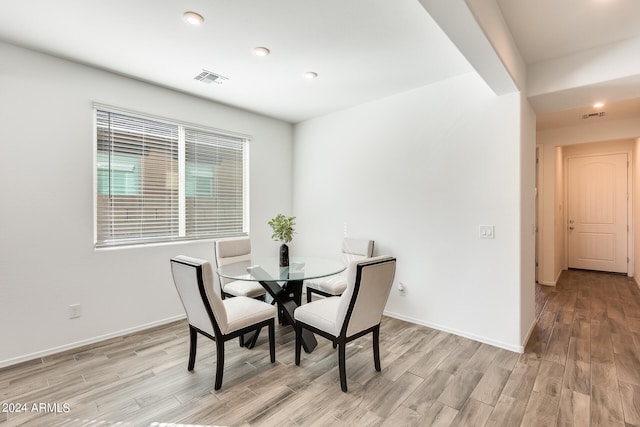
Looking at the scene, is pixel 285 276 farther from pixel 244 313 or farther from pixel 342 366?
pixel 342 366

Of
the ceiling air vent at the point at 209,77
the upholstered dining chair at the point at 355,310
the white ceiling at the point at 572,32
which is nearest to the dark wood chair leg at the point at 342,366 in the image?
the upholstered dining chair at the point at 355,310

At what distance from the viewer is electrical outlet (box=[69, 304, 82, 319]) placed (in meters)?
2.79

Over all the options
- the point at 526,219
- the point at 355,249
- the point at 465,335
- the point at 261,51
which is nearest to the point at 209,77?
the point at 261,51

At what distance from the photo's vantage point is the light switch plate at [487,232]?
9.34 ft

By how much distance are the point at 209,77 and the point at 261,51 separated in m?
0.83

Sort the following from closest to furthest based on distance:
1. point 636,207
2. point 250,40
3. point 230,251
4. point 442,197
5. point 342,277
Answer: point 250,40 → point 442,197 → point 230,251 → point 342,277 → point 636,207

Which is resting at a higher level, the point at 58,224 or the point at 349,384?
the point at 58,224

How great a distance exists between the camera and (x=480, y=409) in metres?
1.95

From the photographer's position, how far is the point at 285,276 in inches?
101

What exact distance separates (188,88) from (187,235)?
1700 mm

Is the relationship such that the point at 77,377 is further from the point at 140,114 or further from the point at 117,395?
the point at 140,114

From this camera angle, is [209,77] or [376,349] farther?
[209,77]

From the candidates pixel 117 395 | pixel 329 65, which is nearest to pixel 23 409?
pixel 117 395

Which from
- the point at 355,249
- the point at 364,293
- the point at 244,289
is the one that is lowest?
the point at 244,289
